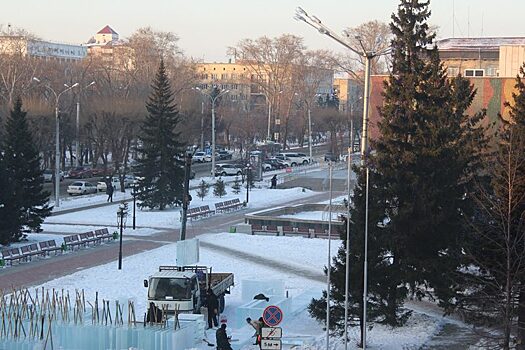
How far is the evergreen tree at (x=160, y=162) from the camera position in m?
48.2

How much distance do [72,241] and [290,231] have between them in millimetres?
9806

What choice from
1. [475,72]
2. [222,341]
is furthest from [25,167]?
[475,72]

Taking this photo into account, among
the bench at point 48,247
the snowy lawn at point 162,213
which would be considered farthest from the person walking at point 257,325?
the snowy lawn at point 162,213

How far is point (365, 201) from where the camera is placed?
20.8 m

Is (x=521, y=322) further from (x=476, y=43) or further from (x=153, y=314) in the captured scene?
(x=476, y=43)

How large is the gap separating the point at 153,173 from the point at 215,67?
12707cm

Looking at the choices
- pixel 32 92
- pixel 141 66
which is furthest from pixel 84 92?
pixel 141 66

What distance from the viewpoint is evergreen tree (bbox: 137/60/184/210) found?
1900 inches

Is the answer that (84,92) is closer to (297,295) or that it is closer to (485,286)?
(297,295)

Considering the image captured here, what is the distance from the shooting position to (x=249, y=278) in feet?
89.1

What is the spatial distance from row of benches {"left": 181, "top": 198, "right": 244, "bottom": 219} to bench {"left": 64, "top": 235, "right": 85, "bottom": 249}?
991 cm

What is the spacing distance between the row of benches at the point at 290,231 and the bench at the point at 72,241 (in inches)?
322

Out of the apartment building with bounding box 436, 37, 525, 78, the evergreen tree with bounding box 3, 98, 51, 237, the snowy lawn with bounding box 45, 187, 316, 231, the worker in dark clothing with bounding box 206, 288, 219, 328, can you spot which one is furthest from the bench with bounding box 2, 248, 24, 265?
the apartment building with bounding box 436, 37, 525, 78

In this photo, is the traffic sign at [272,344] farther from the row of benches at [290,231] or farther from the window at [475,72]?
the window at [475,72]
